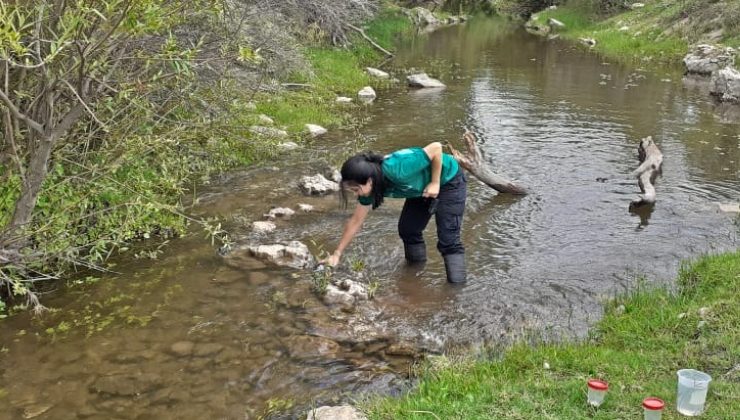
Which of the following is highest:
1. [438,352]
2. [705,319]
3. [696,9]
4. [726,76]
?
[696,9]

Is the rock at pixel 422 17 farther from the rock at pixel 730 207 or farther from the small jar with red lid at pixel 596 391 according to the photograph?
the small jar with red lid at pixel 596 391

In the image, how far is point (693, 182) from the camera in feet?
37.7

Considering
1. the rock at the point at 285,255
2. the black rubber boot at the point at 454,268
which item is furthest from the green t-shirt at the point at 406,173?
the rock at the point at 285,255

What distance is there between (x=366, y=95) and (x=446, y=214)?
12.3 meters

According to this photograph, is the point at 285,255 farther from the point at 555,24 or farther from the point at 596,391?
the point at 555,24

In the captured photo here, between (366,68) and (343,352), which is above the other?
(366,68)

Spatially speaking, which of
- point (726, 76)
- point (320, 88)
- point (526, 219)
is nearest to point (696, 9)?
point (726, 76)

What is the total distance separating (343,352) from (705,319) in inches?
131

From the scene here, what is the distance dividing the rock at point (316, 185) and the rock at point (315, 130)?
3.55m

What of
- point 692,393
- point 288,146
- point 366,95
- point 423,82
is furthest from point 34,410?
point 423,82

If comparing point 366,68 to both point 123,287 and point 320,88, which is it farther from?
point 123,287

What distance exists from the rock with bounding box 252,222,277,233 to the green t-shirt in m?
2.68

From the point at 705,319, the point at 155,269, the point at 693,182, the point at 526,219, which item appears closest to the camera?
the point at 705,319

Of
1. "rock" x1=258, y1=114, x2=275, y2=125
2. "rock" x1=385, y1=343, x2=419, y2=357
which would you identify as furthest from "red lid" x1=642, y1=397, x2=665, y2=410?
"rock" x1=258, y1=114, x2=275, y2=125
